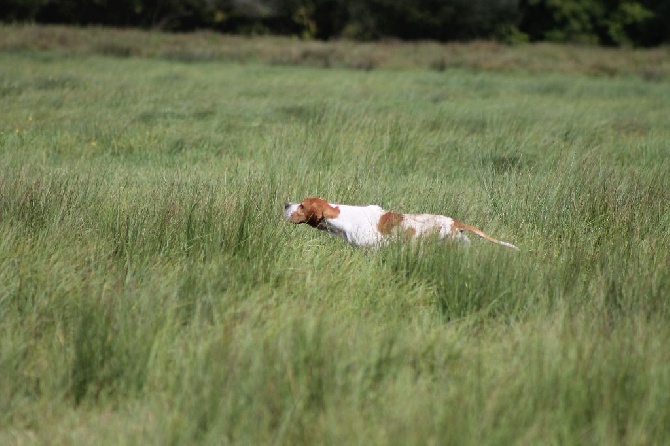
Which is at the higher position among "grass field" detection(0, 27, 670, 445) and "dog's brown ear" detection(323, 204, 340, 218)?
"dog's brown ear" detection(323, 204, 340, 218)

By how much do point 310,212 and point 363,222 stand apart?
29 cm

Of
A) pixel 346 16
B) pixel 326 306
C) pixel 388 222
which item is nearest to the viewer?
pixel 326 306

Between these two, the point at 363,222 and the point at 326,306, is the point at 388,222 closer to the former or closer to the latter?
the point at 363,222

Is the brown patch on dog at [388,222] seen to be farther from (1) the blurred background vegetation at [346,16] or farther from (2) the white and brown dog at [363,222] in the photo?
(1) the blurred background vegetation at [346,16]

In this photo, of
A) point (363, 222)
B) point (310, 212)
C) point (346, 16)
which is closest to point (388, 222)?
point (363, 222)

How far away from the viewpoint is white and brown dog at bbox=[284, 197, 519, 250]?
4738mm

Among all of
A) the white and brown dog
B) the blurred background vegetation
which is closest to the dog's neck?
the white and brown dog

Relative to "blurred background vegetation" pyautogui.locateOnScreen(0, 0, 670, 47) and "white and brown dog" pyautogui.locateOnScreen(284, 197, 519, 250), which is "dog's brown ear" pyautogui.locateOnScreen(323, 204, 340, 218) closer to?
"white and brown dog" pyautogui.locateOnScreen(284, 197, 519, 250)

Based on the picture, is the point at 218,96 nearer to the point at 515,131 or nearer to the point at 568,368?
the point at 515,131

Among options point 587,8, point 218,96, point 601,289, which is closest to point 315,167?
point 601,289

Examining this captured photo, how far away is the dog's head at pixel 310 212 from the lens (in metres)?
4.86

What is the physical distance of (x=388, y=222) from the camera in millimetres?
4836

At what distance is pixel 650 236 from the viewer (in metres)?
4.89

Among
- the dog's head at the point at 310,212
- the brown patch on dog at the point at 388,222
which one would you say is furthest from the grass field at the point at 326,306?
the brown patch on dog at the point at 388,222
